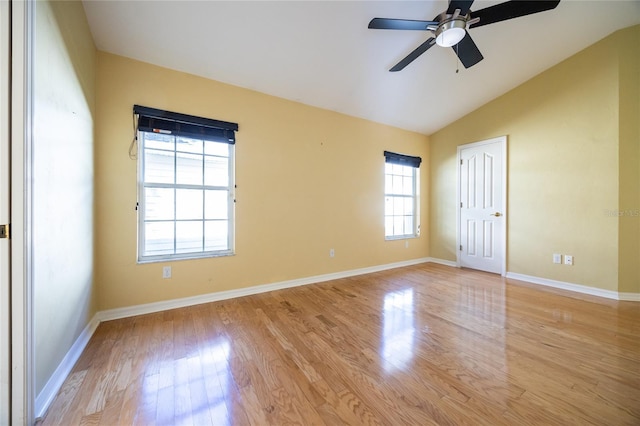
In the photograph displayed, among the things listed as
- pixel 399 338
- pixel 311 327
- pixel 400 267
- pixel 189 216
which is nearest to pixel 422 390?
pixel 399 338

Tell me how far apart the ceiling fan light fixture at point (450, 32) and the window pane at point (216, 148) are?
Answer: 7.82 feet

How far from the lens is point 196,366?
5.25 feet

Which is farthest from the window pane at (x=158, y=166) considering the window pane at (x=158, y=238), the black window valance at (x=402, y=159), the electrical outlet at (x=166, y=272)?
the black window valance at (x=402, y=159)

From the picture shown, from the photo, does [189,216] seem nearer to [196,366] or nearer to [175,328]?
[175,328]

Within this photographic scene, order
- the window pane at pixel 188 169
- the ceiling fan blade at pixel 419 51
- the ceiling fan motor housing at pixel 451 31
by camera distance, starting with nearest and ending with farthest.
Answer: the ceiling fan motor housing at pixel 451 31
the ceiling fan blade at pixel 419 51
the window pane at pixel 188 169

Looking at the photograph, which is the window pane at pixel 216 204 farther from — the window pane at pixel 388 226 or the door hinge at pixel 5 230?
the window pane at pixel 388 226

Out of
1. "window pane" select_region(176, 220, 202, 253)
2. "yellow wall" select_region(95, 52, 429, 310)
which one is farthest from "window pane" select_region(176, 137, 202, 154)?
"window pane" select_region(176, 220, 202, 253)

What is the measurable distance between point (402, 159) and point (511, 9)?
8.60ft

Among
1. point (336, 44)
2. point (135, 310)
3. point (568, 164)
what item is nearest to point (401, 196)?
point (568, 164)

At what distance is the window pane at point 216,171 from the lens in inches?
108

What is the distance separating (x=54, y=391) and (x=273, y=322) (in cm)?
138

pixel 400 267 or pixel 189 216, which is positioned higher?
pixel 189 216

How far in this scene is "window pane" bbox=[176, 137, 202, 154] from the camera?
2582mm

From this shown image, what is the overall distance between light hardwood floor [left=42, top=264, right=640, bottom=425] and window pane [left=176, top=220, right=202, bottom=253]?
2.14 ft
